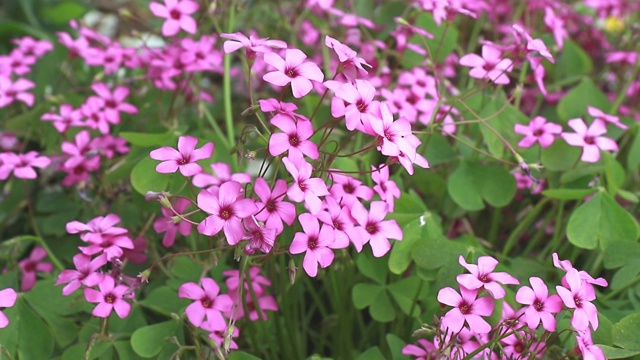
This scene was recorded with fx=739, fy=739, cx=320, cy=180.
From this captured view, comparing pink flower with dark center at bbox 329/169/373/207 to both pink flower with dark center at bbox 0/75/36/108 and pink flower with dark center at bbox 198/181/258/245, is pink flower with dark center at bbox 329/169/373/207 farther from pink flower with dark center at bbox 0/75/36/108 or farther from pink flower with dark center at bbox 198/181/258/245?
pink flower with dark center at bbox 0/75/36/108

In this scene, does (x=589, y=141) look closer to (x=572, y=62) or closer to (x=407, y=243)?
(x=407, y=243)

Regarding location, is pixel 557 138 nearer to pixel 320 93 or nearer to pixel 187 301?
pixel 320 93

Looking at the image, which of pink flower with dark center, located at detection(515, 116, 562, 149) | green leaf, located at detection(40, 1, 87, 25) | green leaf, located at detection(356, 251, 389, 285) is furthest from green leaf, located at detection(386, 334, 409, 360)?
green leaf, located at detection(40, 1, 87, 25)

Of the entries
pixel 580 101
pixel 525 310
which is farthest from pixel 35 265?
pixel 580 101

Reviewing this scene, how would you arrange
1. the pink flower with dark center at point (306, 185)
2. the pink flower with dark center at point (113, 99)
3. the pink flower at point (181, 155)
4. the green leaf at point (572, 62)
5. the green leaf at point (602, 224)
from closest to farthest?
the pink flower with dark center at point (306, 185)
the pink flower at point (181, 155)
the green leaf at point (602, 224)
the pink flower with dark center at point (113, 99)
the green leaf at point (572, 62)

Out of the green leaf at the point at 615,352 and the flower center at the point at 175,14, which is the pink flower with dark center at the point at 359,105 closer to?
the green leaf at the point at 615,352

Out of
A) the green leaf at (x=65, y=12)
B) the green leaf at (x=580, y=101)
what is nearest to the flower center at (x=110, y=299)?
the green leaf at (x=580, y=101)

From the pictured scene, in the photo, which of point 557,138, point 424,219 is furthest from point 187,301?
point 557,138
